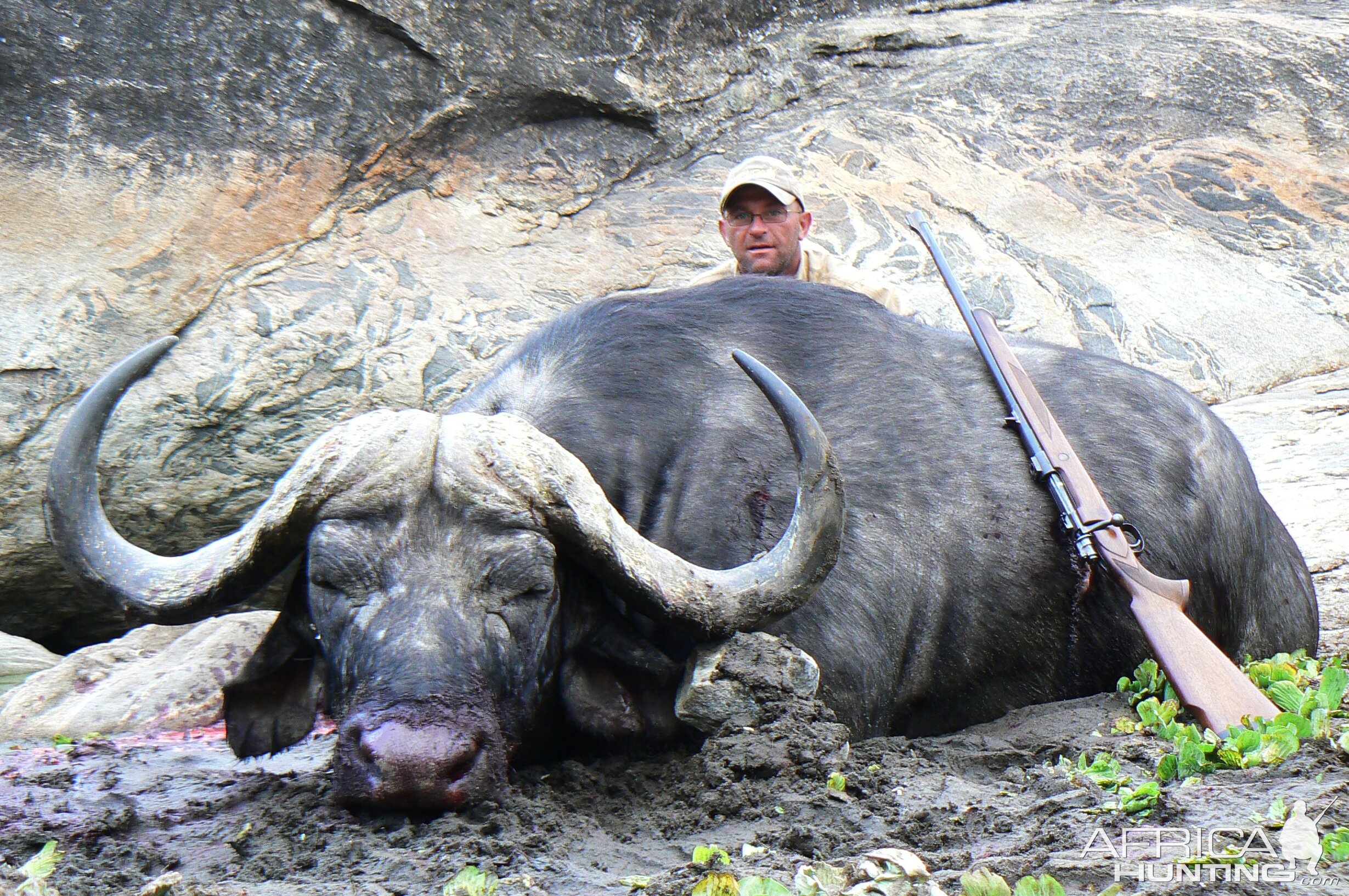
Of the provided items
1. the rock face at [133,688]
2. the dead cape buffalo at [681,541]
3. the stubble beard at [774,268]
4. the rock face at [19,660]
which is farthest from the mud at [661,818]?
the stubble beard at [774,268]

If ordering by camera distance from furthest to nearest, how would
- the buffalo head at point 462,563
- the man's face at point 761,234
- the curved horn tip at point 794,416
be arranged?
the man's face at point 761,234
the curved horn tip at point 794,416
the buffalo head at point 462,563

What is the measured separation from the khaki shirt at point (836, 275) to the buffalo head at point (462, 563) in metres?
3.58

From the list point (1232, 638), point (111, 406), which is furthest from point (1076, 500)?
point (111, 406)

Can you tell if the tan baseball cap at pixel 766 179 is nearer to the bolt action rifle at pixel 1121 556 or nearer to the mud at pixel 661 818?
the bolt action rifle at pixel 1121 556

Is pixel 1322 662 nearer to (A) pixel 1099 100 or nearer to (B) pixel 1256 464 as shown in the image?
(B) pixel 1256 464

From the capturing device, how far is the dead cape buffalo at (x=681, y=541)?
10.3ft

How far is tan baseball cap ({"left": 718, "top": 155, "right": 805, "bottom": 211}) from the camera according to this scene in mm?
6430

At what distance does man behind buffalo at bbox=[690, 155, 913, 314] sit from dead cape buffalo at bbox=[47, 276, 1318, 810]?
1812 mm

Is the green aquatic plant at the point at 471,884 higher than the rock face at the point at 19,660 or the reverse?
the reverse

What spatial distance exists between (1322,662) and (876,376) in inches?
74.1

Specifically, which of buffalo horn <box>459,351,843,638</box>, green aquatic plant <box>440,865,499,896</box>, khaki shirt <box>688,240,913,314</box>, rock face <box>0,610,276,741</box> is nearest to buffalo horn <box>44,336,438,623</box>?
buffalo horn <box>459,351,843,638</box>

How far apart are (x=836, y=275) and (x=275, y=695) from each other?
4284 mm

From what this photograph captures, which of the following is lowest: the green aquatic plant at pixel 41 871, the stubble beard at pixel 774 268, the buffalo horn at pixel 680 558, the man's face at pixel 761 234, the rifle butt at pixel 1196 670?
the green aquatic plant at pixel 41 871

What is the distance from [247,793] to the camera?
11.2 feet
